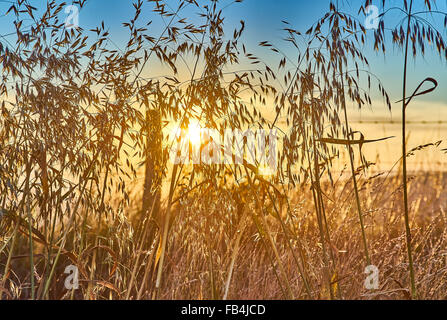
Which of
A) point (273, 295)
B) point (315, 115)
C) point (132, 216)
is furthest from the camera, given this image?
point (132, 216)

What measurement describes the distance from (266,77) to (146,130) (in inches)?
20.2

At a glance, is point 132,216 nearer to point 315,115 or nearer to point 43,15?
point 43,15

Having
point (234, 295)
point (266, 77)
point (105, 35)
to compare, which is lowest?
point (234, 295)

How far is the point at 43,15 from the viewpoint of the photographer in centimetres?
184

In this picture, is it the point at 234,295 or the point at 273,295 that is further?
the point at 273,295

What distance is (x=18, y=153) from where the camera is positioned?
5.89 ft

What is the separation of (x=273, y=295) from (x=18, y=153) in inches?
41.9
